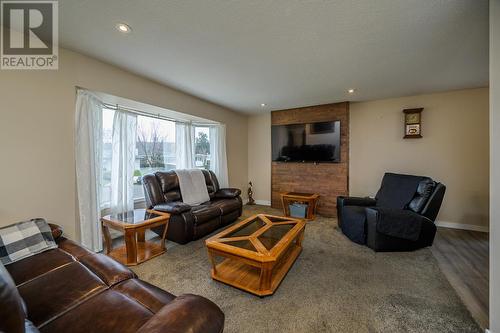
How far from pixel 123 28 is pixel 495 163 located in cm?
299

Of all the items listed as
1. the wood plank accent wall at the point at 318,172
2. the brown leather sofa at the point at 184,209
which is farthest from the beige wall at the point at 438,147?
the brown leather sofa at the point at 184,209

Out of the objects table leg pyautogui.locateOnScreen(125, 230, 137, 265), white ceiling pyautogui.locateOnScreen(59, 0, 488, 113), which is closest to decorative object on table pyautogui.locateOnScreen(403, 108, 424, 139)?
white ceiling pyautogui.locateOnScreen(59, 0, 488, 113)

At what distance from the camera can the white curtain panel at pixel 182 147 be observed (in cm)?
398

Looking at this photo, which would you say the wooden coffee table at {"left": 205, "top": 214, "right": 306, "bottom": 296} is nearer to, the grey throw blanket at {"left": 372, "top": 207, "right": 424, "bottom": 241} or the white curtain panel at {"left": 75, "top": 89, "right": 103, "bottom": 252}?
the grey throw blanket at {"left": 372, "top": 207, "right": 424, "bottom": 241}

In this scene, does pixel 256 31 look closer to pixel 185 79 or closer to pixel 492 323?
pixel 185 79

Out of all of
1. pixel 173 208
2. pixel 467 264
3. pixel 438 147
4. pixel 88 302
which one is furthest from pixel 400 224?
pixel 88 302

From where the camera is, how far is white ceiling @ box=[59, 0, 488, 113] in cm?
154

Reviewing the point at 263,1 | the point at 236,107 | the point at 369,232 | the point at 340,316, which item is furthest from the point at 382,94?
the point at 340,316

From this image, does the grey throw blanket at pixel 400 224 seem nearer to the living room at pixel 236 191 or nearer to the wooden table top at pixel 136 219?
→ the living room at pixel 236 191

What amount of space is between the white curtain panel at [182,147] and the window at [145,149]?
0.25ft

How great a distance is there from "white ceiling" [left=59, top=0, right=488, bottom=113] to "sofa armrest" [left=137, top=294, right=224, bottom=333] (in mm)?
1912

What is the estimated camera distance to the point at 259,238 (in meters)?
2.10

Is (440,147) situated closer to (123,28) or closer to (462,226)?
(462,226)

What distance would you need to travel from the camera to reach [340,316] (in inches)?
60.5
